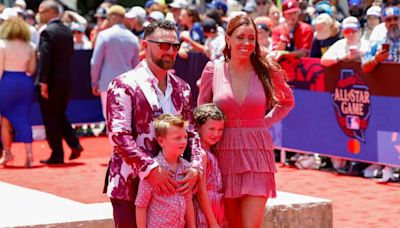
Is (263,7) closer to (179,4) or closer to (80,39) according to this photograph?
(179,4)

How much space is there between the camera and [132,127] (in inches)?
251

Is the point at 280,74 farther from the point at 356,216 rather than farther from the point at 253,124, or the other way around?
the point at 356,216

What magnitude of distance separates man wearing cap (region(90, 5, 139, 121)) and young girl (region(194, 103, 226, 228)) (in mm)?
8039

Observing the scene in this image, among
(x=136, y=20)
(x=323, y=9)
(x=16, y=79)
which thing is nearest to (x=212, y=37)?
(x=323, y=9)

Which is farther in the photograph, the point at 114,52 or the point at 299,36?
A: the point at 114,52

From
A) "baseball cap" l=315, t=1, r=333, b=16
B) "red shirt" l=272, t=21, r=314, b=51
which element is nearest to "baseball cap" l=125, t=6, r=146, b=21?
"baseball cap" l=315, t=1, r=333, b=16

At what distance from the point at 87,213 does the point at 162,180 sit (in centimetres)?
206

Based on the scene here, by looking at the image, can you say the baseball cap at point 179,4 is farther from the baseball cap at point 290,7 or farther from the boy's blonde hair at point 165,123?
the boy's blonde hair at point 165,123

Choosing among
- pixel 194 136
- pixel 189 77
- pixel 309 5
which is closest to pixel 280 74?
pixel 194 136

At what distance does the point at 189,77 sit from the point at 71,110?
2.08m

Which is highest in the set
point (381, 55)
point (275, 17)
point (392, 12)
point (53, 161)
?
point (392, 12)

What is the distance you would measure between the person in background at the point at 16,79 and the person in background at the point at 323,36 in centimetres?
376

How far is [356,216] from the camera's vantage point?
10750mm

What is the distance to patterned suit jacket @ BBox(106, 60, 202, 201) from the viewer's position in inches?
245
